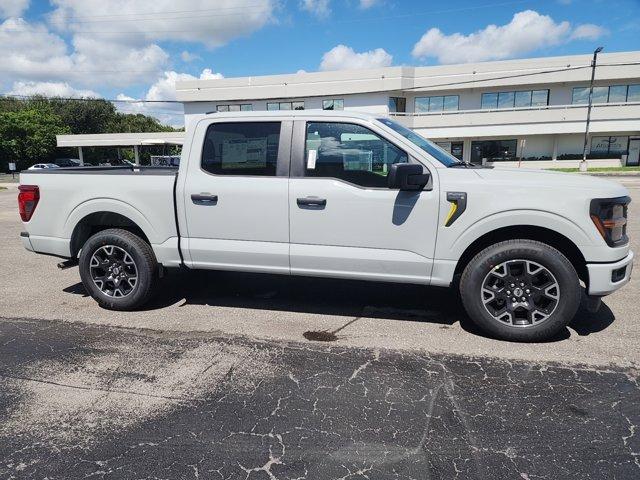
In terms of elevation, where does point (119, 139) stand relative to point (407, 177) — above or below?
above

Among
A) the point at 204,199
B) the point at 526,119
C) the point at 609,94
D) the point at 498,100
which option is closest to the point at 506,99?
the point at 498,100

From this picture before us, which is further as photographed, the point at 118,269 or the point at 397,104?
the point at 397,104

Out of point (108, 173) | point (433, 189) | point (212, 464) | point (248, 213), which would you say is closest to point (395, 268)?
point (433, 189)

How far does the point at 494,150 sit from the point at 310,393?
41159 mm

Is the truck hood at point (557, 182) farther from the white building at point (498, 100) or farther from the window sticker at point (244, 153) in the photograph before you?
the white building at point (498, 100)

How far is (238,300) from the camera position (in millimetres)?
5422

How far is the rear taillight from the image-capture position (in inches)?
201

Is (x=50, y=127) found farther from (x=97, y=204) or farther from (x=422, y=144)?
(x=422, y=144)

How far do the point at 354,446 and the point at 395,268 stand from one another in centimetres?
185

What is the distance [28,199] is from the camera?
513cm

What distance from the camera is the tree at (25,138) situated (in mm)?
51781

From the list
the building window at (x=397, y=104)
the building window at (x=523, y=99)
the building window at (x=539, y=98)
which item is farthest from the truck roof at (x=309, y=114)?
the building window at (x=539, y=98)

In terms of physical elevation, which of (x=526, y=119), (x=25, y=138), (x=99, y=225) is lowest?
(x=99, y=225)

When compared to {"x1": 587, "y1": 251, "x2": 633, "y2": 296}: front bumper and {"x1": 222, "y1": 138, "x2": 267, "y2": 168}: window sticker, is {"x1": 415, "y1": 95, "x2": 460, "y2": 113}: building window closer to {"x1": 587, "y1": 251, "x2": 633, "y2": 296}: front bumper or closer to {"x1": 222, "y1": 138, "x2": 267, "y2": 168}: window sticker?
{"x1": 222, "y1": 138, "x2": 267, "y2": 168}: window sticker
